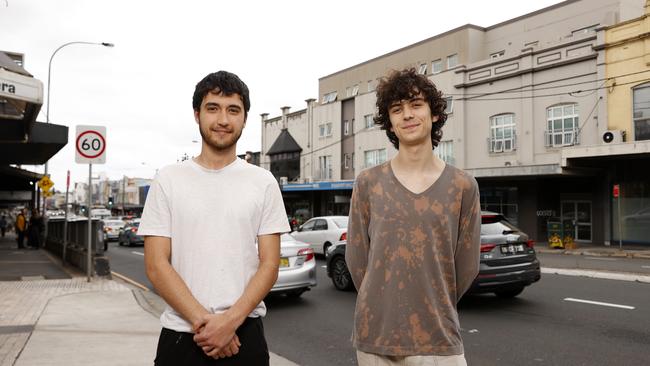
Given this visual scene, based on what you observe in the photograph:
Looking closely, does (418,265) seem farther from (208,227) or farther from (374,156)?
(374,156)

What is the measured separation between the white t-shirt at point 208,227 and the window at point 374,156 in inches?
1292

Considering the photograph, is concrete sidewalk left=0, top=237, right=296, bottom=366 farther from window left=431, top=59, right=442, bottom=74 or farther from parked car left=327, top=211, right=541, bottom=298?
window left=431, top=59, right=442, bottom=74

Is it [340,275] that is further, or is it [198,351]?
[340,275]

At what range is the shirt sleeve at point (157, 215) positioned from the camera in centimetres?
241

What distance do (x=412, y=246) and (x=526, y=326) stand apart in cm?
565

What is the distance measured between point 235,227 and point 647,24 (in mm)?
24759

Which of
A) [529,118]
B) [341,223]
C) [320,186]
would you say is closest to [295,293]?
[341,223]

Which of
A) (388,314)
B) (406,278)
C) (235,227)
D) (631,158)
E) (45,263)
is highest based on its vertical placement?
(631,158)

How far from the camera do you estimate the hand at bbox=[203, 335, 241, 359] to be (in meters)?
2.32

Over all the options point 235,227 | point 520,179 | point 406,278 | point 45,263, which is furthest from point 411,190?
point 520,179

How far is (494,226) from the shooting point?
8.82 m

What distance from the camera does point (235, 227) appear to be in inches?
97.5

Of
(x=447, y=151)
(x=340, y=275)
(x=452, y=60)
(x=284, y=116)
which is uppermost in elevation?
(x=452, y=60)

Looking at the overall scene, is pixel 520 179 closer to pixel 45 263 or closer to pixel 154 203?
pixel 45 263
